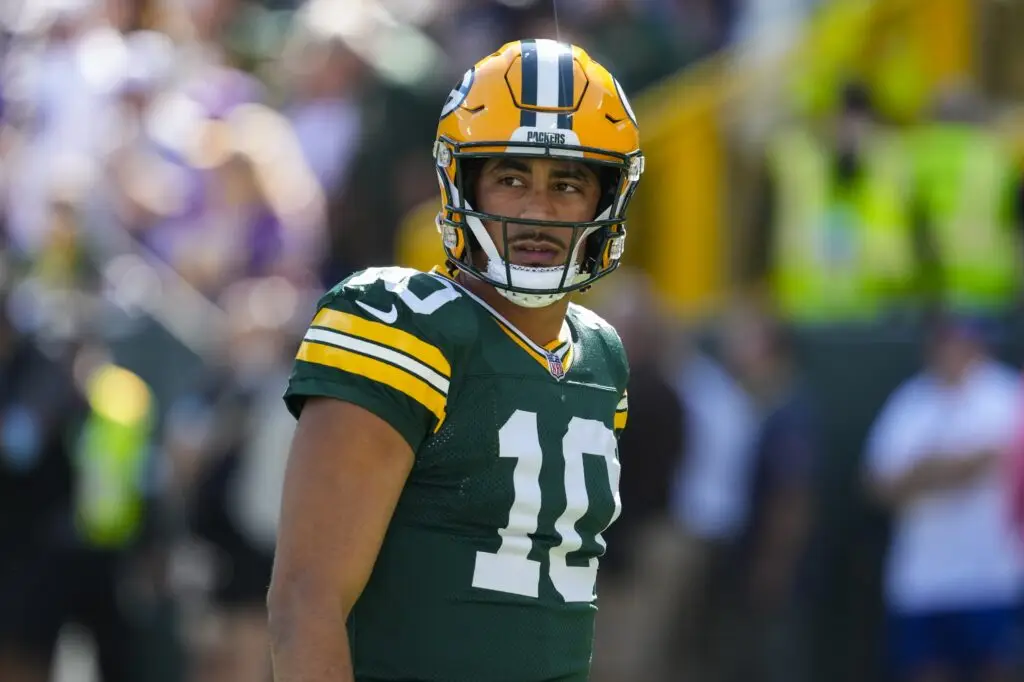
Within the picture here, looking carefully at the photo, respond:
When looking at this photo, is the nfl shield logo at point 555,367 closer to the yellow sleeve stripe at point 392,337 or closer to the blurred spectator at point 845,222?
the yellow sleeve stripe at point 392,337

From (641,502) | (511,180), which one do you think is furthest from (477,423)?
(641,502)

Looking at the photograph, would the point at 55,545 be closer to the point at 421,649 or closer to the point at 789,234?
the point at 789,234

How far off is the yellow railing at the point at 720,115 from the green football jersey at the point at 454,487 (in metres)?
5.78

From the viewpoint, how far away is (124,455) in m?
8.03

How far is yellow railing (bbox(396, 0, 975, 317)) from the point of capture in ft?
29.0

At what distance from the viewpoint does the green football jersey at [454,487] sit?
2.90 meters

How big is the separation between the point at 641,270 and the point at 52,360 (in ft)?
9.50

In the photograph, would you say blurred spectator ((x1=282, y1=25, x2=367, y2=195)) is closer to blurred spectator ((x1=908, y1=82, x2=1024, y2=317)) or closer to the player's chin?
blurred spectator ((x1=908, y1=82, x2=1024, y2=317))

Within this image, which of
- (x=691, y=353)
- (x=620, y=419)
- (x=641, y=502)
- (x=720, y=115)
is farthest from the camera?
(x=720, y=115)

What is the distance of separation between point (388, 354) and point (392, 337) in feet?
0.11

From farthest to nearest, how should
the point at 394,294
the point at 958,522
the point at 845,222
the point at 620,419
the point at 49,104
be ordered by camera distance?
the point at 49,104 < the point at 845,222 < the point at 958,522 < the point at 620,419 < the point at 394,294

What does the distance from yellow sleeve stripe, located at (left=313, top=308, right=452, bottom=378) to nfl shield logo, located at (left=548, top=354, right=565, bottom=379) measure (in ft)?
0.81

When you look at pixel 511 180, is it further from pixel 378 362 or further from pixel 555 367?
pixel 378 362

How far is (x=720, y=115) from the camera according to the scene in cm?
898
